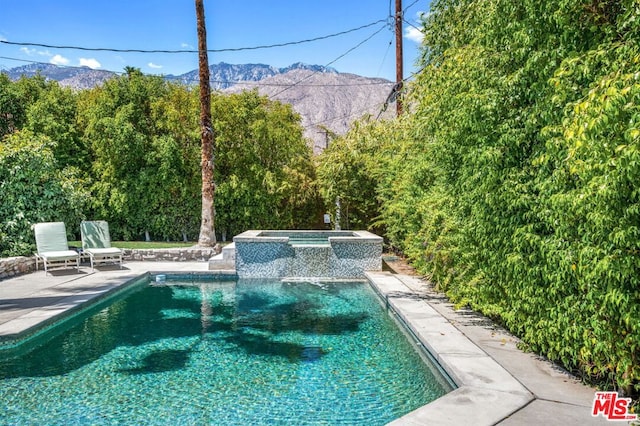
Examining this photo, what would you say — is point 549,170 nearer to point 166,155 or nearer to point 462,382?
point 462,382

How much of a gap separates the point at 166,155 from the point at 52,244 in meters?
7.29

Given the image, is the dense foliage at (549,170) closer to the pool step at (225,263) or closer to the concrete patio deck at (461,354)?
the concrete patio deck at (461,354)

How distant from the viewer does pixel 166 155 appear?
18797 millimetres

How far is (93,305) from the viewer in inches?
362

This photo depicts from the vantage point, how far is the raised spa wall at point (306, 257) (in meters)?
12.9

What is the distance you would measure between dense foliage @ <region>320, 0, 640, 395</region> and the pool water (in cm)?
160

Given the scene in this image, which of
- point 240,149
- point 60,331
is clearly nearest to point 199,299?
point 60,331

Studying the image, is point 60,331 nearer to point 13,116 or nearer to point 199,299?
point 199,299

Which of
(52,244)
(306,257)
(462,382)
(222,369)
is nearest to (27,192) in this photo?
(52,244)

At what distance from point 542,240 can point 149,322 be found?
6838 millimetres

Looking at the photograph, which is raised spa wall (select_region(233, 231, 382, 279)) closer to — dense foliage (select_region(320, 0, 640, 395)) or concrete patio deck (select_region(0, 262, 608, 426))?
concrete patio deck (select_region(0, 262, 608, 426))

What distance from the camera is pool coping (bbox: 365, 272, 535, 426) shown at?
395 centimetres

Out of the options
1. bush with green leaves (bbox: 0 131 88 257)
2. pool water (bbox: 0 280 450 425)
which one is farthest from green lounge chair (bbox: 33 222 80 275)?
pool water (bbox: 0 280 450 425)

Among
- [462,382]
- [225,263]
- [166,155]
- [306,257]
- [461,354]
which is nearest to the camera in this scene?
[462,382]
